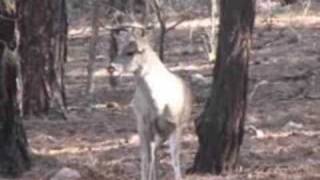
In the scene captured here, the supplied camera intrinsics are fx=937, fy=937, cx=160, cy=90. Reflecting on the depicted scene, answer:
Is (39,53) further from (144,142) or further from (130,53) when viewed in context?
(130,53)

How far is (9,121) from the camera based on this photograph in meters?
8.66

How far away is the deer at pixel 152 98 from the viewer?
6465mm

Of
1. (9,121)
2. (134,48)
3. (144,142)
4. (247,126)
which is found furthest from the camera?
(247,126)

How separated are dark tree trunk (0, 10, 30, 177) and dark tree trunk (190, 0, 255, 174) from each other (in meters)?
1.72

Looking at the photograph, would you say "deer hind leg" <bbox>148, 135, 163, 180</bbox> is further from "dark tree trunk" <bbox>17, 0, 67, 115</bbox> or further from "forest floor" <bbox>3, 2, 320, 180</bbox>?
"dark tree trunk" <bbox>17, 0, 67, 115</bbox>

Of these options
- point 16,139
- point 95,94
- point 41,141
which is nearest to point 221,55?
point 16,139

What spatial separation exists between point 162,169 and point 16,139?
140 centimetres

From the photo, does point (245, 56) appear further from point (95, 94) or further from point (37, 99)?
point (95, 94)

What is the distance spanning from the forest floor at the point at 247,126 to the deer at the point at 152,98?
170 centimetres

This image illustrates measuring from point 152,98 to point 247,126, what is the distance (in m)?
5.35

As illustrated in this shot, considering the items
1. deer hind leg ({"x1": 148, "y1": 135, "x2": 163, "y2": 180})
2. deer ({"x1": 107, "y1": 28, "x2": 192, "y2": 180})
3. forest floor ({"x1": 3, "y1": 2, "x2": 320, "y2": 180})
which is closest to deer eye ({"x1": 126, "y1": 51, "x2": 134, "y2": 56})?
deer ({"x1": 107, "y1": 28, "x2": 192, "y2": 180})

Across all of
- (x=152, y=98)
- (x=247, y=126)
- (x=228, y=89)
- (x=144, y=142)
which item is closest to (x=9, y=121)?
(x=228, y=89)

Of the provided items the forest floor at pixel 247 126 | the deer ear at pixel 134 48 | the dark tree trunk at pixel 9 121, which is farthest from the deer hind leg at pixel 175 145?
the dark tree trunk at pixel 9 121

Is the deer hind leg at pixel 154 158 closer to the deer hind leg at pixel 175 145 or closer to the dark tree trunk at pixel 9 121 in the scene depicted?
the deer hind leg at pixel 175 145
